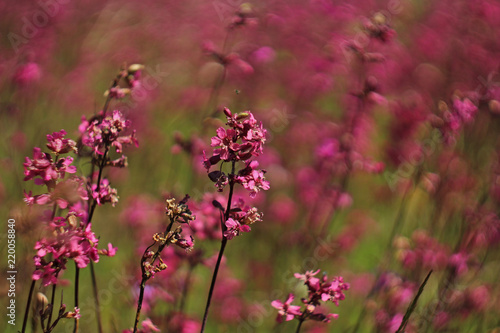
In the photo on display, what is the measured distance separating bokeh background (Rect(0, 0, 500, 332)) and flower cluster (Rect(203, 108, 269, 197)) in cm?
31

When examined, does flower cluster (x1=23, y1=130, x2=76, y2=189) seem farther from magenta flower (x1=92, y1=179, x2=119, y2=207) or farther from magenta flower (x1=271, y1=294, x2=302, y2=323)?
magenta flower (x1=271, y1=294, x2=302, y2=323)

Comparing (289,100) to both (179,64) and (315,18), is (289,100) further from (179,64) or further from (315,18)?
(315,18)

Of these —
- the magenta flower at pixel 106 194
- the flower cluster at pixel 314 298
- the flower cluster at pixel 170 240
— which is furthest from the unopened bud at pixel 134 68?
the flower cluster at pixel 314 298

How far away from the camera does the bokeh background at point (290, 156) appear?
9.11ft

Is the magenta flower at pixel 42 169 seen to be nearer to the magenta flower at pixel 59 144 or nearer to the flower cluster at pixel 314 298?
the magenta flower at pixel 59 144

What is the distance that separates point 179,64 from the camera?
22.1ft

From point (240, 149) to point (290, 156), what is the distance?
3790 mm

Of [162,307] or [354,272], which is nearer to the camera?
[162,307]

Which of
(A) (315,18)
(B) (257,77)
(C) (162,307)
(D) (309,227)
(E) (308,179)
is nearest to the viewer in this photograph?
(C) (162,307)

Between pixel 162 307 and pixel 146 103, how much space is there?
2.47m

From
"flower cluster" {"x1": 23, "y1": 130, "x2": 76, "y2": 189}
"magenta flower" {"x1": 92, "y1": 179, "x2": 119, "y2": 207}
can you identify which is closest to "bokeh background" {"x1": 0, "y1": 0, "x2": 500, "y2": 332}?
"magenta flower" {"x1": 92, "y1": 179, "x2": 119, "y2": 207}

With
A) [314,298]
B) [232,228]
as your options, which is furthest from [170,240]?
[314,298]

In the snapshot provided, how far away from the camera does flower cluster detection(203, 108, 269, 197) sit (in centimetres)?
138

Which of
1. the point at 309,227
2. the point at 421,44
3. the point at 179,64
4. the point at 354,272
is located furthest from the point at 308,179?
the point at 421,44
